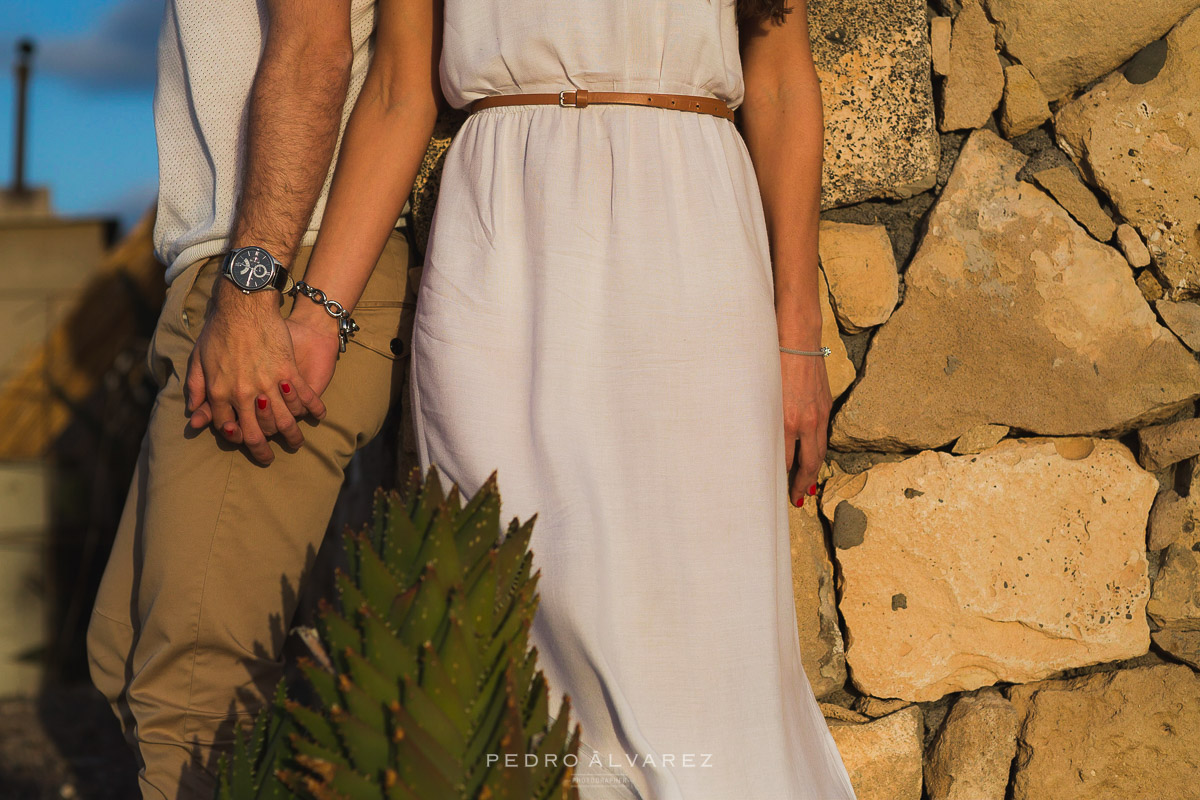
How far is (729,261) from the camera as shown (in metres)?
1.27

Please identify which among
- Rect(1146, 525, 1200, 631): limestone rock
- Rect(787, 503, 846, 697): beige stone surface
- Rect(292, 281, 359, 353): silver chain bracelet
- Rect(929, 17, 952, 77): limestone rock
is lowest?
Rect(787, 503, 846, 697): beige stone surface

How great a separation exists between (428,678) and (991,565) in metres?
1.16

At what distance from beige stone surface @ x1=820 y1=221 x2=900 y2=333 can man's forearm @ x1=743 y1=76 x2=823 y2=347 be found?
0.61 ft

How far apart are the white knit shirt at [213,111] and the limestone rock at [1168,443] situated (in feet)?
4.74

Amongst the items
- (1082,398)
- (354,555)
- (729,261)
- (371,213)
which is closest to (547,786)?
(354,555)

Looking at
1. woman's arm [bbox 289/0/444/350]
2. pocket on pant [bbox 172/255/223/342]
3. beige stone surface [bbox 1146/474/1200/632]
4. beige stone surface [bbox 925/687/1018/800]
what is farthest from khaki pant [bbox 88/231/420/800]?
beige stone surface [bbox 1146/474/1200/632]

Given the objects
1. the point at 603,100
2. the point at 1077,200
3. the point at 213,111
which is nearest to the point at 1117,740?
the point at 1077,200

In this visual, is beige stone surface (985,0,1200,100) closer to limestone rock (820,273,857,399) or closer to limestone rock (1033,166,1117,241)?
limestone rock (1033,166,1117,241)

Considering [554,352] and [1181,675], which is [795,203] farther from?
[1181,675]

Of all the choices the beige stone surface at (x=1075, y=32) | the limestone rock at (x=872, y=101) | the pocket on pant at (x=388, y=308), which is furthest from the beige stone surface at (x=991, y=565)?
the pocket on pant at (x=388, y=308)

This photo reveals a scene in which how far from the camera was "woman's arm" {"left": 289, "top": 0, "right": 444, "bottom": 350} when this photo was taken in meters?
1.38

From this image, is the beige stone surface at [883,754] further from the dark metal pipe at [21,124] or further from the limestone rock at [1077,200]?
the dark metal pipe at [21,124]

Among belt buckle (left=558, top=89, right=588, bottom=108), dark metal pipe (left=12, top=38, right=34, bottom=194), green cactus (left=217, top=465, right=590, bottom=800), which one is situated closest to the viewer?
green cactus (left=217, top=465, right=590, bottom=800)

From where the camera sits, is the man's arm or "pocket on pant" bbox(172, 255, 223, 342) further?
"pocket on pant" bbox(172, 255, 223, 342)
